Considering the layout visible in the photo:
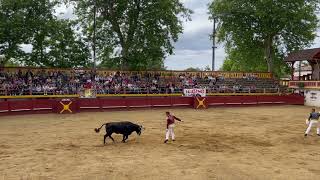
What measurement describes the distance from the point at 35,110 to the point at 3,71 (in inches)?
174

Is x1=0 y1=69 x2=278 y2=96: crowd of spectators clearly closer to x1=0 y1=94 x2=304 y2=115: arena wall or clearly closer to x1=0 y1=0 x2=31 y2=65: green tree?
x1=0 y1=94 x2=304 y2=115: arena wall

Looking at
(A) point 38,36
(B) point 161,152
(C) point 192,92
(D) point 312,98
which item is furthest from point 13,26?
(D) point 312,98

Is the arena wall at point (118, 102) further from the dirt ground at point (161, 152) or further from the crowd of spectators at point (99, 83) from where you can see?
the dirt ground at point (161, 152)

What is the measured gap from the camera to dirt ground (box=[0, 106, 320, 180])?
40.3ft

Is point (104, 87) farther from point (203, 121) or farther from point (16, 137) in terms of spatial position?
point (16, 137)

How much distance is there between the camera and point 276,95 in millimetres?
38719

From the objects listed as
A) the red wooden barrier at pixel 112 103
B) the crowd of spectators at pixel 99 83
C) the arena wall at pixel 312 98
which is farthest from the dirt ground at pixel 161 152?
the arena wall at pixel 312 98

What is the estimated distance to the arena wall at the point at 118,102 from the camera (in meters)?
28.4

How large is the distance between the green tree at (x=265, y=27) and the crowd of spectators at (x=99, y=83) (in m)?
10.2

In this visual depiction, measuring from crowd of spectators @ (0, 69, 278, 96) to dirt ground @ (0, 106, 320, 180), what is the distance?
19.6 feet

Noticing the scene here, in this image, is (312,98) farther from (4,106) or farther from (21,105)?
(4,106)

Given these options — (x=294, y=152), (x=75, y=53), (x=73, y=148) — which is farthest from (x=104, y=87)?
(x=294, y=152)

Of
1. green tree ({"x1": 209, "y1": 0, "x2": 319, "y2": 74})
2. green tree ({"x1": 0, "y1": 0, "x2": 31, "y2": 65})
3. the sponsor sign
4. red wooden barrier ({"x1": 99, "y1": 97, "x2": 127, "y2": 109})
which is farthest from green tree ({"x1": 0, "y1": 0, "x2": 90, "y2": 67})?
green tree ({"x1": 209, "y1": 0, "x2": 319, "y2": 74})

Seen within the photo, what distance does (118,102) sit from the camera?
31.9 m
